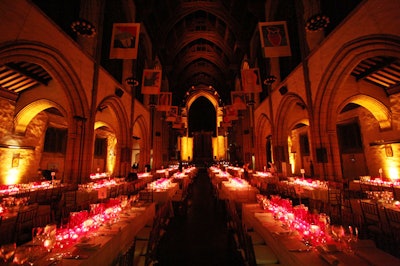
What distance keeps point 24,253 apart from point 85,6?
37.9 feet

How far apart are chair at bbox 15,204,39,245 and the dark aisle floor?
3082 mm

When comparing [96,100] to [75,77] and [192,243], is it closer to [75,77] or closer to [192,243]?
[75,77]

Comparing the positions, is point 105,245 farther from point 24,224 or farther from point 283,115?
point 283,115

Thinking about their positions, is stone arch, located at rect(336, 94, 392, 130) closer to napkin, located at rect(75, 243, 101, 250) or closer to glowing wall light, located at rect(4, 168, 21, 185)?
napkin, located at rect(75, 243, 101, 250)

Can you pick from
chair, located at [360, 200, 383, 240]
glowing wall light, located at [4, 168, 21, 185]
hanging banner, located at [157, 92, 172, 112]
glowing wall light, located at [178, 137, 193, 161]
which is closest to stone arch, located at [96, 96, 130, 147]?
hanging banner, located at [157, 92, 172, 112]

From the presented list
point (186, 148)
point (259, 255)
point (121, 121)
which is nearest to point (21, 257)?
point (259, 255)

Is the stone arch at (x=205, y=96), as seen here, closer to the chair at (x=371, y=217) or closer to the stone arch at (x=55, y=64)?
the stone arch at (x=55, y=64)

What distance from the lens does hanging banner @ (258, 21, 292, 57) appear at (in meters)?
8.40

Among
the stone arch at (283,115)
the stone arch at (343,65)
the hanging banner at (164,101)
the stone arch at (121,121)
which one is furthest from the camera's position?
the hanging banner at (164,101)

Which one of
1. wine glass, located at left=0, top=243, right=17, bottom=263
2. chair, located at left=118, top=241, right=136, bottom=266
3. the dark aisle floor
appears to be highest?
wine glass, located at left=0, top=243, right=17, bottom=263

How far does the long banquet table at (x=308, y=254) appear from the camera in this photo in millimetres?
2135

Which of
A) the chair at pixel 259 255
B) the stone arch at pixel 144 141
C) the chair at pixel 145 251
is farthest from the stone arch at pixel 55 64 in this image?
the stone arch at pixel 144 141

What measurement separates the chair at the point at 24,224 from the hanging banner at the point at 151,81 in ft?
30.2

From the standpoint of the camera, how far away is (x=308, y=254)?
234cm
